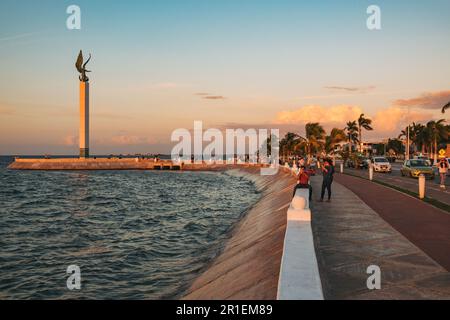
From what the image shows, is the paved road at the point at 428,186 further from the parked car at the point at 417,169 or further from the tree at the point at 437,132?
the tree at the point at 437,132

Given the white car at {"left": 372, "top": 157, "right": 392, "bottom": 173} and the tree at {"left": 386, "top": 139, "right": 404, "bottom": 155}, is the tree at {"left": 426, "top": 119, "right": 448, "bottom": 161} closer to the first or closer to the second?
the tree at {"left": 386, "top": 139, "right": 404, "bottom": 155}

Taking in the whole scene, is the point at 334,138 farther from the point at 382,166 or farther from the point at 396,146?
the point at 396,146

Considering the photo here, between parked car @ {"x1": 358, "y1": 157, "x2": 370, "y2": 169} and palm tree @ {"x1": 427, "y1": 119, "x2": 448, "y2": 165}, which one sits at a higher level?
palm tree @ {"x1": 427, "y1": 119, "x2": 448, "y2": 165}

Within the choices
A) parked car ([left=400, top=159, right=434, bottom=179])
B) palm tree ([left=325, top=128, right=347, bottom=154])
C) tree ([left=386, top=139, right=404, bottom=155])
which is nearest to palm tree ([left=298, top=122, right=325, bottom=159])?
palm tree ([left=325, top=128, right=347, bottom=154])

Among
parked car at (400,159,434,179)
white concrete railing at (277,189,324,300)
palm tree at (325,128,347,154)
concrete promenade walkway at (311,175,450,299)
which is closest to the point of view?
white concrete railing at (277,189,324,300)

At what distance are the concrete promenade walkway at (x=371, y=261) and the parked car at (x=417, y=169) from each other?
2485cm

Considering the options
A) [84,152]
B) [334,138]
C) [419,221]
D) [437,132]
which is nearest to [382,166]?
[334,138]

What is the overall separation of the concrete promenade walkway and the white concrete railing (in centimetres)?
59

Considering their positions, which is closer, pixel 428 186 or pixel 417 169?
pixel 428 186

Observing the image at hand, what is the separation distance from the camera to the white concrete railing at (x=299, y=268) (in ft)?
17.6

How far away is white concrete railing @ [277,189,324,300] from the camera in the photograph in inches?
211

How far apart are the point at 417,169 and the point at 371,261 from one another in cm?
3203

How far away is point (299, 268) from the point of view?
6.39 meters
